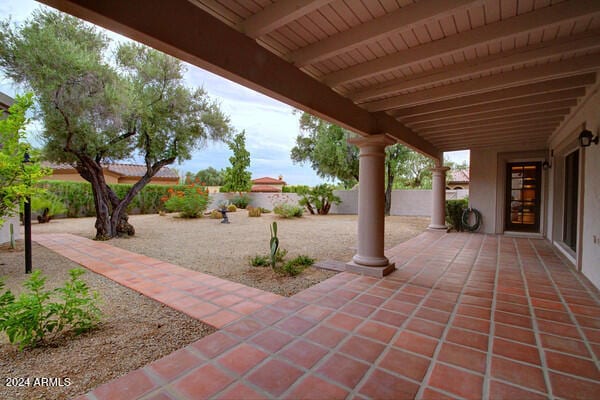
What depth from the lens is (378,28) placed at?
2.05 meters

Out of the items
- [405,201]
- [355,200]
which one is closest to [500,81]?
[355,200]

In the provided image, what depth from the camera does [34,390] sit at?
155cm

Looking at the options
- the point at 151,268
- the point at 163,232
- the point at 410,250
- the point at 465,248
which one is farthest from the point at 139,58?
the point at 465,248

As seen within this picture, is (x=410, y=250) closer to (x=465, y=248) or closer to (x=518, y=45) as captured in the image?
(x=465, y=248)

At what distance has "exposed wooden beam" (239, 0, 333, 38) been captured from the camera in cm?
A: 177

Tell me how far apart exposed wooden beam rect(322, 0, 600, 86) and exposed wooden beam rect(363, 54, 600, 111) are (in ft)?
3.13

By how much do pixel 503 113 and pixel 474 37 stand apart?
2.75 meters

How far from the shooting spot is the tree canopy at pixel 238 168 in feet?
51.7

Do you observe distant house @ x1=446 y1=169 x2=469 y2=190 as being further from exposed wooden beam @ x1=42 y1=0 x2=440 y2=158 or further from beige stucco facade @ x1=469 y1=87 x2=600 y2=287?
exposed wooden beam @ x1=42 y1=0 x2=440 y2=158

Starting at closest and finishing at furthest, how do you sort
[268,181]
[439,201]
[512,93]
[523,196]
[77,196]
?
1. [512,93]
2. [523,196]
3. [439,201]
4. [77,196]
5. [268,181]

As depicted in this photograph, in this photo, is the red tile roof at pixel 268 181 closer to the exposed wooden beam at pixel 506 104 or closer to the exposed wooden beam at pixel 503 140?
the exposed wooden beam at pixel 503 140

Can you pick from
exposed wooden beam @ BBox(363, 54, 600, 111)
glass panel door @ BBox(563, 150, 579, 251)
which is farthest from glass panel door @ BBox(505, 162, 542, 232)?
exposed wooden beam @ BBox(363, 54, 600, 111)

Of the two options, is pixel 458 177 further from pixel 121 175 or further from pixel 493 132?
pixel 121 175

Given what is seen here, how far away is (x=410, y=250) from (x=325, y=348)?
3880 mm
